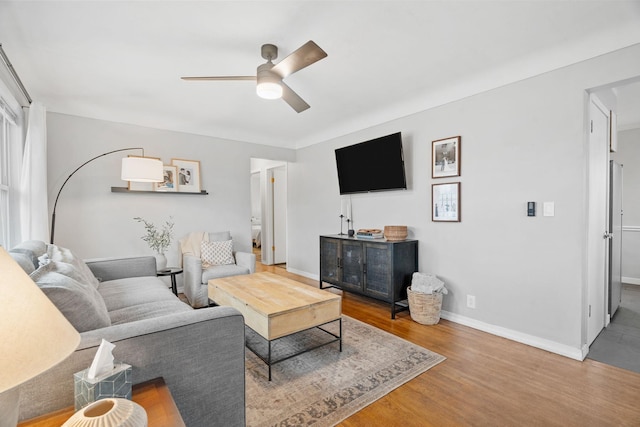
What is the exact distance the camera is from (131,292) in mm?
2518

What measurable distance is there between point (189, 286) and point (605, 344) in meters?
4.19

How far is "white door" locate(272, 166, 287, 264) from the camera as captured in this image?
249 inches

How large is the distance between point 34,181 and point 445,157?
13.4 feet

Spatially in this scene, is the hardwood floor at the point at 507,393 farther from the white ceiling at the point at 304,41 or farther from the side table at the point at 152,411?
the white ceiling at the point at 304,41

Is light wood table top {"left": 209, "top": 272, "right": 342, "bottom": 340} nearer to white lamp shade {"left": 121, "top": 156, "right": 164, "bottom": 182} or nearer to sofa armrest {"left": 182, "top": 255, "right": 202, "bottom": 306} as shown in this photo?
sofa armrest {"left": 182, "top": 255, "right": 202, "bottom": 306}

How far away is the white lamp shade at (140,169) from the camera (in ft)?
9.91

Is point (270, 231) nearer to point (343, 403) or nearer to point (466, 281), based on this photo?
point (466, 281)

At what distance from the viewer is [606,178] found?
114 inches

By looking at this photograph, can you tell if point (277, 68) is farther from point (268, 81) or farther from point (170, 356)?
point (170, 356)

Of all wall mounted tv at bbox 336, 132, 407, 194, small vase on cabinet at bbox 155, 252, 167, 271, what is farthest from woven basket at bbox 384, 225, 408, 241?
small vase on cabinet at bbox 155, 252, 167, 271

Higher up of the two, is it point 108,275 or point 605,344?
point 108,275

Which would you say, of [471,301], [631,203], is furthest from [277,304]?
[631,203]

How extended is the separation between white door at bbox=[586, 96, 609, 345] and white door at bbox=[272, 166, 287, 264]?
480 centimetres

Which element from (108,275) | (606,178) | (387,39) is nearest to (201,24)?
(387,39)
